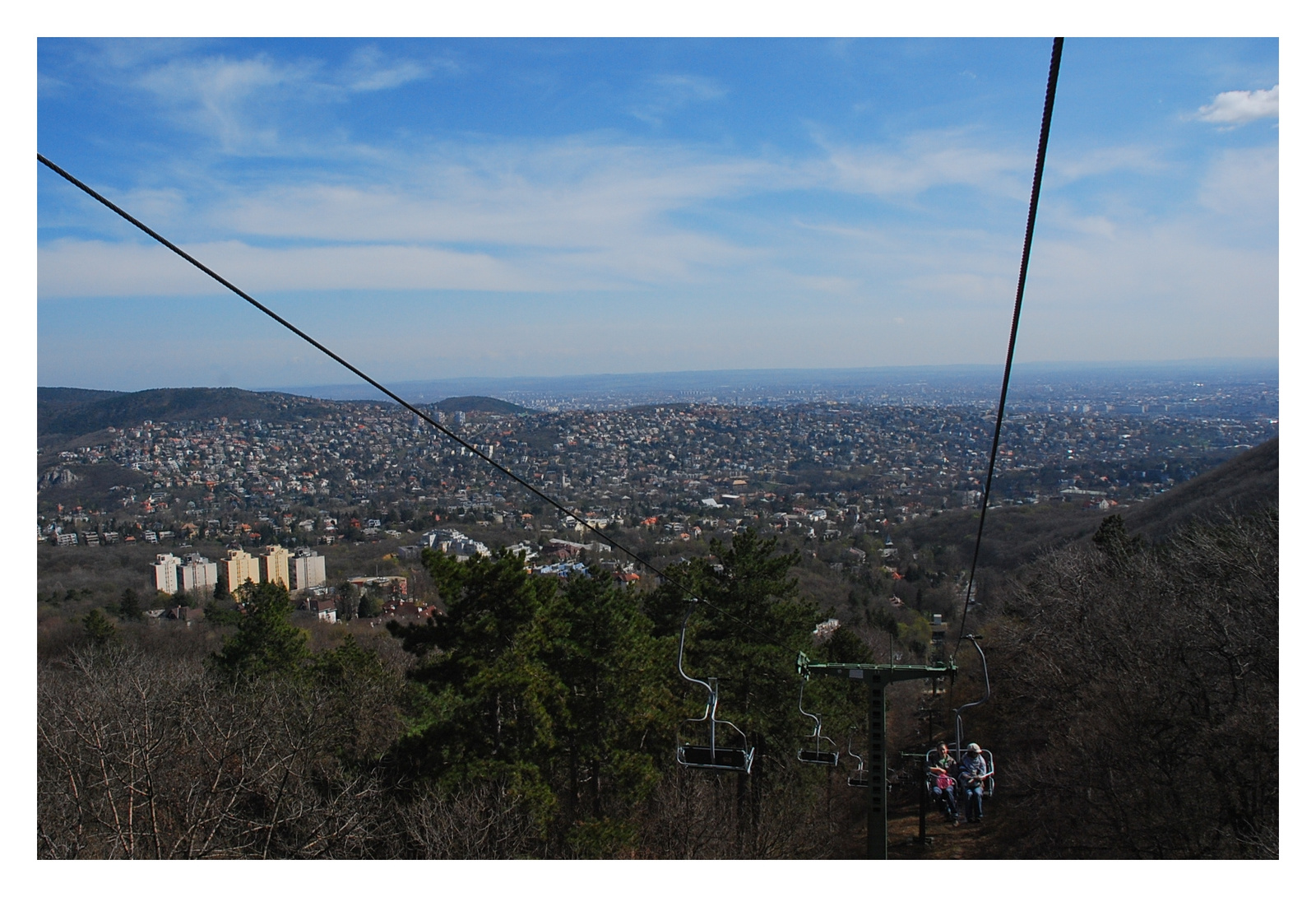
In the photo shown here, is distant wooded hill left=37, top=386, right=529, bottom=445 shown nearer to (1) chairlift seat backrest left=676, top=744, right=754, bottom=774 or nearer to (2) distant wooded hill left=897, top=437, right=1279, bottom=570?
(2) distant wooded hill left=897, top=437, right=1279, bottom=570

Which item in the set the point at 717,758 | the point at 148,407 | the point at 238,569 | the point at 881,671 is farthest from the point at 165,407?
the point at 881,671

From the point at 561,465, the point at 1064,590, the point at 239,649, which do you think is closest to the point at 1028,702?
the point at 1064,590

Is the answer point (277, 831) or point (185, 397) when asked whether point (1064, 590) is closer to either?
point (277, 831)

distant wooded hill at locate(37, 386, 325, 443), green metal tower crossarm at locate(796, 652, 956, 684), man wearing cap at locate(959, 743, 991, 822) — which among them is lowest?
man wearing cap at locate(959, 743, 991, 822)

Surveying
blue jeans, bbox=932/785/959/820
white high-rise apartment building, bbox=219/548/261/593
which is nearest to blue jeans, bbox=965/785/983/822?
blue jeans, bbox=932/785/959/820

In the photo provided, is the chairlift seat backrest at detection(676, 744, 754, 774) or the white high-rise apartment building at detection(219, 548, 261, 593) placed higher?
the chairlift seat backrest at detection(676, 744, 754, 774)

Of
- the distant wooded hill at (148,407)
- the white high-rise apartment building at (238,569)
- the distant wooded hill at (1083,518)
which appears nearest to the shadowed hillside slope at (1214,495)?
the distant wooded hill at (1083,518)
